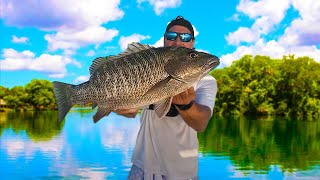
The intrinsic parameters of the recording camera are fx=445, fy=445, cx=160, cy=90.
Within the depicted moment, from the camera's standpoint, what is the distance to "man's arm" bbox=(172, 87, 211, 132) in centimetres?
426

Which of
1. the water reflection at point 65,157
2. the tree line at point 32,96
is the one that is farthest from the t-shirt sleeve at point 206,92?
the tree line at point 32,96

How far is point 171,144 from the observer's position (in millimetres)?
4977

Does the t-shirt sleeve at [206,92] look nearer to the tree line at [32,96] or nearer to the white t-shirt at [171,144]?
the white t-shirt at [171,144]

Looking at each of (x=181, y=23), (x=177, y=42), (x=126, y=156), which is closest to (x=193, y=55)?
(x=177, y=42)

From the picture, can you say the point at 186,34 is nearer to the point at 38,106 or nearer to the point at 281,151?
the point at 281,151

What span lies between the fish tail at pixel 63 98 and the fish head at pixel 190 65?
1.11m

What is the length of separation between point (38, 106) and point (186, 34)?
473 ft

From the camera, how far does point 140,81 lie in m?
4.07

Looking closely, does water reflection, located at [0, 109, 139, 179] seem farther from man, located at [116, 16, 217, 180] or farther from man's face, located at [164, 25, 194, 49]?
man's face, located at [164, 25, 194, 49]

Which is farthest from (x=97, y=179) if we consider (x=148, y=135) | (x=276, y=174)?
(x=148, y=135)

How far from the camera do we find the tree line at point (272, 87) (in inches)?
3187

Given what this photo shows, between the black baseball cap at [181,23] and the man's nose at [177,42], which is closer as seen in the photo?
the man's nose at [177,42]

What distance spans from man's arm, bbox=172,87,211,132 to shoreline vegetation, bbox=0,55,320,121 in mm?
78451

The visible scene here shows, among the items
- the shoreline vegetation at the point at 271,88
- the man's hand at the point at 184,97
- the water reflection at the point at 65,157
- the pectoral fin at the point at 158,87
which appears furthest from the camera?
the shoreline vegetation at the point at 271,88
